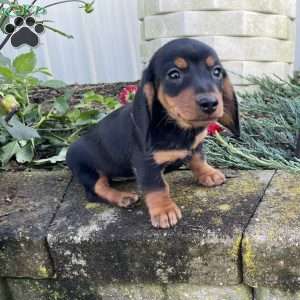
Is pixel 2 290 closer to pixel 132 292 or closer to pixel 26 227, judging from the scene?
pixel 26 227

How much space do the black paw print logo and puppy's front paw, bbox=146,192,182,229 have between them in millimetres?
1057

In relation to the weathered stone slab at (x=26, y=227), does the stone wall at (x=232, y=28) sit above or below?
above

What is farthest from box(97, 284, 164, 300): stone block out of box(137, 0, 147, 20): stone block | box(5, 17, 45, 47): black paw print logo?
box(137, 0, 147, 20): stone block

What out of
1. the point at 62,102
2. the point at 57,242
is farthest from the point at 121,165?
the point at 62,102

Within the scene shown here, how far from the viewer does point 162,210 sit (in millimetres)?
1774

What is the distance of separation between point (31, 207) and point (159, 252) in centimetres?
60

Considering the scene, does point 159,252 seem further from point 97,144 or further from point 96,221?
point 97,144

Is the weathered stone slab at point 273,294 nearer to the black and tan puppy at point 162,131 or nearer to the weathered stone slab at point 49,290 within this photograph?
the black and tan puppy at point 162,131

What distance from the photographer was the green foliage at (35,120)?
246 centimetres

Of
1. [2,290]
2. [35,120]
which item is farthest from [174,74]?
[35,120]

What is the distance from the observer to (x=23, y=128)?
2066 millimetres

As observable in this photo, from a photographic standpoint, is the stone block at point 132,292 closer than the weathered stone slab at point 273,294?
No

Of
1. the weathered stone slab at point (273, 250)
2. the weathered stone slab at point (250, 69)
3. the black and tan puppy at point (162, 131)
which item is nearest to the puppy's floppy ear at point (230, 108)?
the black and tan puppy at point (162, 131)

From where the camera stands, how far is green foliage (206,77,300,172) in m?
2.30
